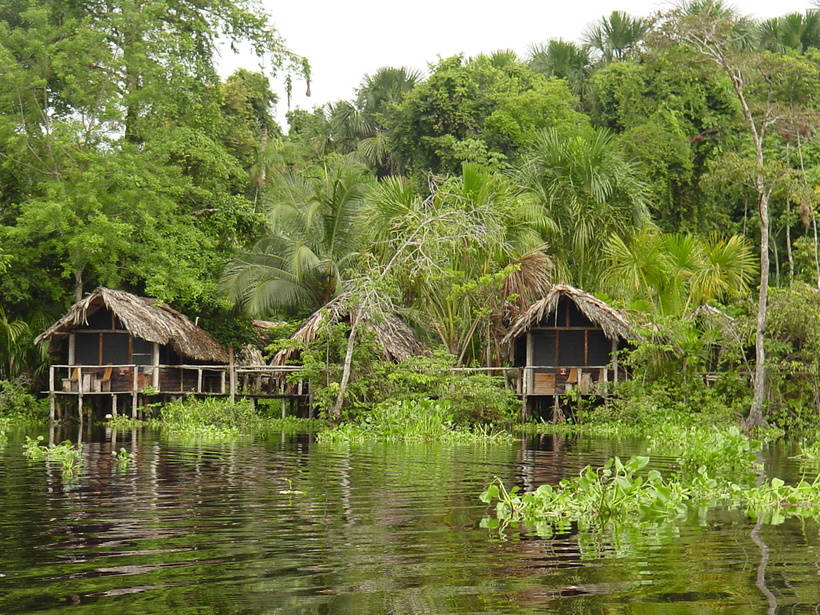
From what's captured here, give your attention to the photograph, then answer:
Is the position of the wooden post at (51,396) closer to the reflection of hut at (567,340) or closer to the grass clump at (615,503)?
the reflection of hut at (567,340)

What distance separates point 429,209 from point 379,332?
10.4 ft

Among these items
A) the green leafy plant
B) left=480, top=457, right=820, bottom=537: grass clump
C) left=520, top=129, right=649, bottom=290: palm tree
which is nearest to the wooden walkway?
left=520, top=129, right=649, bottom=290: palm tree

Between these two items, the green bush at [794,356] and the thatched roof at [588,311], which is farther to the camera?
the thatched roof at [588,311]

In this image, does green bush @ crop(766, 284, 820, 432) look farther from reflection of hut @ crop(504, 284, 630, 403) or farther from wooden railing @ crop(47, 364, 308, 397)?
wooden railing @ crop(47, 364, 308, 397)

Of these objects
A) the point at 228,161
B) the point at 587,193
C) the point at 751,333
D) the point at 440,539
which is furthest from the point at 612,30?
the point at 440,539

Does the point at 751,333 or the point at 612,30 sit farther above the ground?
the point at 612,30

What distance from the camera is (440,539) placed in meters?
7.14

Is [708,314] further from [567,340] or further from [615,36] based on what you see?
[615,36]

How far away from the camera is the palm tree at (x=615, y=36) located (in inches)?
1529

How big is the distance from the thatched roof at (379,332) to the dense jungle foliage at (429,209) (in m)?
0.40

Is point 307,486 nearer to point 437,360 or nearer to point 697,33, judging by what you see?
point 437,360

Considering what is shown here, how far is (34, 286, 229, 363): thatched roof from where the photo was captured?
84.4 ft

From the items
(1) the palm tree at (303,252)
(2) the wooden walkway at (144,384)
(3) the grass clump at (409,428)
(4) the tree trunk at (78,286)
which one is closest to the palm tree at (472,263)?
(1) the palm tree at (303,252)

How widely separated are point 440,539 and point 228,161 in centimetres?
2307
